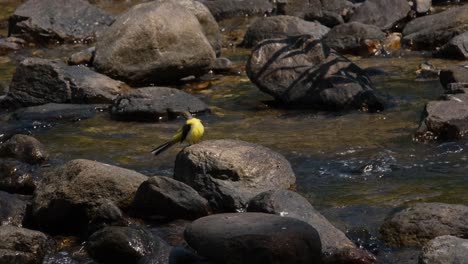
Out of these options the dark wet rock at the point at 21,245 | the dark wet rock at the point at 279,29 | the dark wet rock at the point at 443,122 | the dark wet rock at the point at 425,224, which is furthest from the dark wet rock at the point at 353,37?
the dark wet rock at the point at 21,245

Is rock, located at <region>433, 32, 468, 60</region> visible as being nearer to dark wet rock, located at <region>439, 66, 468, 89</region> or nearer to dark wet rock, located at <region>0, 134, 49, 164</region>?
dark wet rock, located at <region>439, 66, 468, 89</region>

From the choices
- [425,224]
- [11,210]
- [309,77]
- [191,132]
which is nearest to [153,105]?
[309,77]

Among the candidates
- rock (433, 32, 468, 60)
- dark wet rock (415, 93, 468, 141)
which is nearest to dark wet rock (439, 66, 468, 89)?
dark wet rock (415, 93, 468, 141)

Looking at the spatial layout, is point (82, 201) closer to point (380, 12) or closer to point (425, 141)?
point (425, 141)

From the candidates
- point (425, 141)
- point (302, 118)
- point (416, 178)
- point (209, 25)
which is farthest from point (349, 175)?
point (209, 25)

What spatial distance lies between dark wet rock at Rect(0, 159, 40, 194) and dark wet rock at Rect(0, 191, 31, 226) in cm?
56

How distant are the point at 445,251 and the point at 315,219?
137 cm

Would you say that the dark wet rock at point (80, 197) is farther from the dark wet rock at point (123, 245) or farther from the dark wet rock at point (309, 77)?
the dark wet rock at point (309, 77)

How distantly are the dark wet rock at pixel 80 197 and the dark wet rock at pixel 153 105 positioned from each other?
3.63 m

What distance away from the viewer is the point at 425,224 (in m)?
8.60

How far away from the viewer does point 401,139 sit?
38.9 feet

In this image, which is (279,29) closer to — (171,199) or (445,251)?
(171,199)

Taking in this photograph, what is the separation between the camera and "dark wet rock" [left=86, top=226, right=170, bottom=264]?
862cm

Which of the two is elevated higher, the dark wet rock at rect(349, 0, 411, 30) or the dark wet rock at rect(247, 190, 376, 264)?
the dark wet rock at rect(247, 190, 376, 264)
